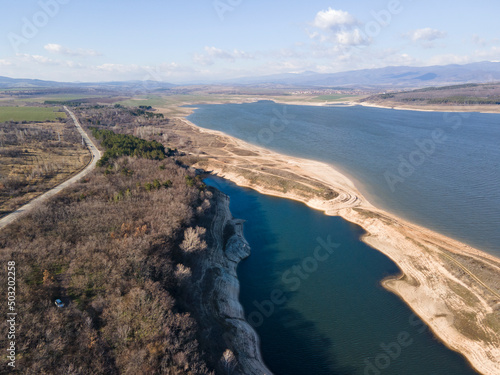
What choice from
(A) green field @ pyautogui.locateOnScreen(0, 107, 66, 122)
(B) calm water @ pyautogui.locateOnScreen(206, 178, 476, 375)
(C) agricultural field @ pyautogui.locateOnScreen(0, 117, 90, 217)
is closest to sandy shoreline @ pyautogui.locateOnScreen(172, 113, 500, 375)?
(B) calm water @ pyautogui.locateOnScreen(206, 178, 476, 375)

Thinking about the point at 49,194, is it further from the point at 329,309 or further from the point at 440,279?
the point at 440,279

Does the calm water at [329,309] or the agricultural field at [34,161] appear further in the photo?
the agricultural field at [34,161]

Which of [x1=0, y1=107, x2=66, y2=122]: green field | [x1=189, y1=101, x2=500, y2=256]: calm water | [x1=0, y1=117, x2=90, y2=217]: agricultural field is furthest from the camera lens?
[x1=0, y1=107, x2=66, y2=122]: green field

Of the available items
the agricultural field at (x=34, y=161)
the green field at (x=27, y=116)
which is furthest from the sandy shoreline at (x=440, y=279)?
the green field at (x=27, y=116)

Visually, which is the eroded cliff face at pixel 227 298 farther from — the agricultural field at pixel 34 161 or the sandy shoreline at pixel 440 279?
the agricultural field at pixel 34 161

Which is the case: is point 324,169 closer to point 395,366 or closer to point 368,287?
point 368,287

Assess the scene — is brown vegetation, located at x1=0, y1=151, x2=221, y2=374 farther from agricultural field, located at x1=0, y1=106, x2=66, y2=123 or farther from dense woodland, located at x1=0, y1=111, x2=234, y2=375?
agricultural field, located at x1=0, y1=106, x2=66, y2=123
